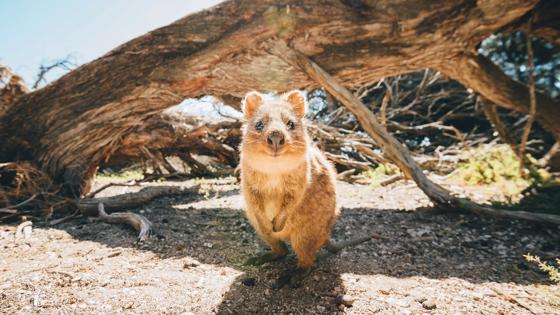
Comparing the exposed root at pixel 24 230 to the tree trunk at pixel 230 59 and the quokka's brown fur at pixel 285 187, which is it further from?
the quokka's brown fur at pixel 285 187

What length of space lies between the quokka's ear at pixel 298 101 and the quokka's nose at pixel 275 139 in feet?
2.80

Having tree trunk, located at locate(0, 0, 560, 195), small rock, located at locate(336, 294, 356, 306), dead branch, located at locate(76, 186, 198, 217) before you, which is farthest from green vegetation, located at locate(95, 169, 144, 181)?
small rock, located at locate(336, 294, 356, 306)

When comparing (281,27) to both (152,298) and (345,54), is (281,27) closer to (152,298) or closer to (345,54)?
(345,54)

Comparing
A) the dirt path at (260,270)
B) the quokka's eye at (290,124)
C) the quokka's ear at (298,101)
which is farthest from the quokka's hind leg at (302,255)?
the quokka's ear at (298,101)

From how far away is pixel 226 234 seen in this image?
14.7ft

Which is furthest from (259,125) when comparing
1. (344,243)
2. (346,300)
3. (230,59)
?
(230,59)

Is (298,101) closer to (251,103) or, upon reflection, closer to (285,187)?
(251,103)

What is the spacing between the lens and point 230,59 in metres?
5.47

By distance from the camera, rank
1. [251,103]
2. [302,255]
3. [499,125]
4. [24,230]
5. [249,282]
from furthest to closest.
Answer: [499,125] → [24,230] → [251,103] → [302,255] → [249,282]

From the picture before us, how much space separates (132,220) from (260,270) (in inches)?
85.9

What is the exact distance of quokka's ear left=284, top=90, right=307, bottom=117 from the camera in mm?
3617

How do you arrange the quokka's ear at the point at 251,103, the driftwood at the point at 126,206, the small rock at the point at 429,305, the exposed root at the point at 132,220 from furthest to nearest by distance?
1. the driftwood at the point at 126,206
2. the exposed root at the point at 132,220
3. the quokka's ear at the point at 251,103
4. the small rock at the point at 429,305

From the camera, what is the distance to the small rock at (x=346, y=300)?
2.71 m

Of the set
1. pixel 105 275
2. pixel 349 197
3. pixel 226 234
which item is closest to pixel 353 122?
pixel 349 197
